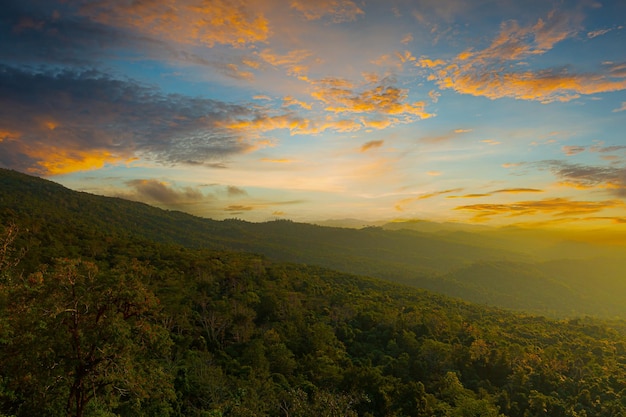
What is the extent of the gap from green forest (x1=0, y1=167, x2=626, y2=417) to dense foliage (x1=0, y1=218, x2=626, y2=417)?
120 mm

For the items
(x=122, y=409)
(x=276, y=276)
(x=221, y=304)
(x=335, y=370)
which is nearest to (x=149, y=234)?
(x=276, y=276)

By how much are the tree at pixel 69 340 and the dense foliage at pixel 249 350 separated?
6 centimetres

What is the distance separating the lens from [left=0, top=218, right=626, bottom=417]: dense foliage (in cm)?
1487

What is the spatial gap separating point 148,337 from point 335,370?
1338 inches

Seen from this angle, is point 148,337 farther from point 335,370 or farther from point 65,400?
point 335,370

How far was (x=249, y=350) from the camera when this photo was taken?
45.6 meters

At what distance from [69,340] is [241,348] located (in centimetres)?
3662

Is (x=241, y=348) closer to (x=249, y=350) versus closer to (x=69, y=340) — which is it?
(x=249, y=350)

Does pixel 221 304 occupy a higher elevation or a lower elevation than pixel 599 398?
higher

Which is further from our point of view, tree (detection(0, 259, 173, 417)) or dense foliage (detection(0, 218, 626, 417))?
dense foliage (detection(0, 218, 626, 417))

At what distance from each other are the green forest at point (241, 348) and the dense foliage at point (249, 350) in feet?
0.39

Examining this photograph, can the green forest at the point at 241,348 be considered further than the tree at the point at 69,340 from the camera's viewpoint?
Yes

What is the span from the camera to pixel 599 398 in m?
47.7

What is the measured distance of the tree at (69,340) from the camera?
1438cm
